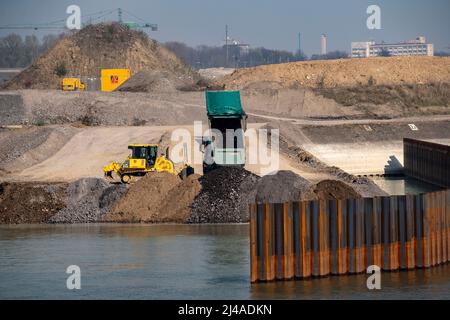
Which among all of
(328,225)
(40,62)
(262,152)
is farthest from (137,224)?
(40,62)

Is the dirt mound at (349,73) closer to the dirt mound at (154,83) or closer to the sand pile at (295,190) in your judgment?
the dirt mound at (154,83)

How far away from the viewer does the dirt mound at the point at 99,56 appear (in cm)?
11275

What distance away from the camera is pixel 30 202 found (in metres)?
44.0

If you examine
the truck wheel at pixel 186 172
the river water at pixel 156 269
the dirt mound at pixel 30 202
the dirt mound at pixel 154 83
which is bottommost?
the river water at pixel 156 269

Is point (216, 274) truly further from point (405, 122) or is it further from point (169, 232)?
point (405, 122)

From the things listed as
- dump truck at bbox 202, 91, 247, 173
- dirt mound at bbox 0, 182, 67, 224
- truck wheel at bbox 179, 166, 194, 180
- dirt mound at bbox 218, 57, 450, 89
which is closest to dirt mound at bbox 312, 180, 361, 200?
truck wheel at bbox 179, 166, 194, 180

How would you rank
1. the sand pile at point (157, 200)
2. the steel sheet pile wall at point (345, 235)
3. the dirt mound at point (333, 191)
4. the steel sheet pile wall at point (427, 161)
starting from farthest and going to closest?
the steel sheet pile wall at point (427, 161)
the sand pile at point (157, 200)
the dirt mound at point (333, 191)
the steel sheet pile wall at point (345, 235)

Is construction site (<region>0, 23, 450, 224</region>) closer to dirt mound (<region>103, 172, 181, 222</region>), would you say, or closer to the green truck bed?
dirt mound (<region>103, 172, 181, 222</region>)

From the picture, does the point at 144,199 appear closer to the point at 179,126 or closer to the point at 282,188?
the point at 282,188

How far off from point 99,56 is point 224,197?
76299mm

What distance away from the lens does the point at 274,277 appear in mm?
27766

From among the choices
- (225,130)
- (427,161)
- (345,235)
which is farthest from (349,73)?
(345,235)

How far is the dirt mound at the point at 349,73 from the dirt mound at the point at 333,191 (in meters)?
55.8

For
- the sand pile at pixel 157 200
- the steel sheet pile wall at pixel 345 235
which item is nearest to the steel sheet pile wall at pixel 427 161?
the sand pile at pixel 157 200
